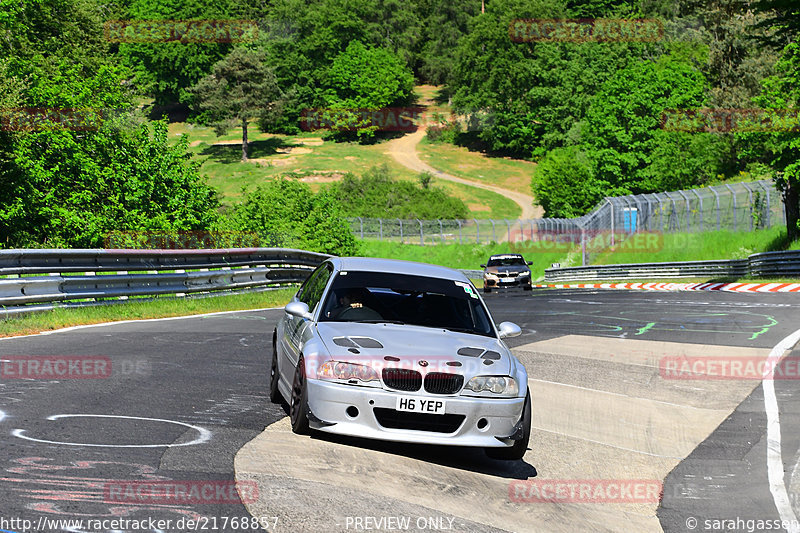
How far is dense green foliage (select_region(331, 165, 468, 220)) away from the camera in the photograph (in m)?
86.9

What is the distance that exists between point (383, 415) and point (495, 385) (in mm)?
893

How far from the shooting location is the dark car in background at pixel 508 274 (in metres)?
36.4

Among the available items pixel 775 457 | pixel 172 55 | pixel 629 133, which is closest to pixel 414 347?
pixel 775 457

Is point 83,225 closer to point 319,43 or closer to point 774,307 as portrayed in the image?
point 774,307

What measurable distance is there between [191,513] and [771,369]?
9.69 metres

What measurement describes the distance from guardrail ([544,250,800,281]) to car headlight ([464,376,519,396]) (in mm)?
28141

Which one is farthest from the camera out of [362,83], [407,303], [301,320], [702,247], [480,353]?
[362,83]

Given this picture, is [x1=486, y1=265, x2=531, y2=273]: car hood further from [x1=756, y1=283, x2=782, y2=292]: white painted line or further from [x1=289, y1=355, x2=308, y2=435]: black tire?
[x1=289, y1=355, x2=308, y2=435]: black tire

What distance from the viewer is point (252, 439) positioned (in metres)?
7.04

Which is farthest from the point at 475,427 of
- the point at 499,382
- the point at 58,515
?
the point at 58,515

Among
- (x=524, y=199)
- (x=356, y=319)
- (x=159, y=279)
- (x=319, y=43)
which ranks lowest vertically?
(x=524, y=199)

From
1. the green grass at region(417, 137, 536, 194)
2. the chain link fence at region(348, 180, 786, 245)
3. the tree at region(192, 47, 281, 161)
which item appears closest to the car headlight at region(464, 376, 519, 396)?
the chain link fence at region(348, 180, 786, 245)

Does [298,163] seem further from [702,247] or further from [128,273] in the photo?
[128,273]

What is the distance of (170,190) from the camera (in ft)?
117
